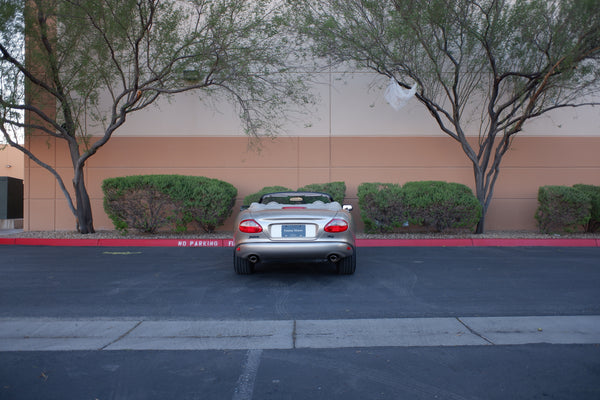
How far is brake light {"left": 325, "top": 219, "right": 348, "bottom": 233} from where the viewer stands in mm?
6414

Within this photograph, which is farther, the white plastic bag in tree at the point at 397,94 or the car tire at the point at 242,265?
the white plastic bag in tree at the point at 397,94

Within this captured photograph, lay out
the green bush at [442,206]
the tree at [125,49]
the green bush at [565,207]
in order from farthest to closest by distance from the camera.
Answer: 1. the green bush at [565,207]
2. the green bush at [442,206]
3. the tree at [125,49]

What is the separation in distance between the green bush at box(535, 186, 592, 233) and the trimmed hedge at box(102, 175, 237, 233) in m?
8.53

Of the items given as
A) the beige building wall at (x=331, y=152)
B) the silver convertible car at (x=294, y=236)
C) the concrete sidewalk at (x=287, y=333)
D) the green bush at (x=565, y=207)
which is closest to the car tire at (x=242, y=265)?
the silver convertible car at (x=294, y=236)

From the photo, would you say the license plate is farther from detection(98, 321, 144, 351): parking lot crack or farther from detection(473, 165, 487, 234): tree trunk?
detection(473, 165, 487, 234): tree trunk

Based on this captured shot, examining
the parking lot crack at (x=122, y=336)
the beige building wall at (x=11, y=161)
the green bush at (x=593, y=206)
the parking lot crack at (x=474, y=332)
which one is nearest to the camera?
the parking lot crack at (x=122, y=336)

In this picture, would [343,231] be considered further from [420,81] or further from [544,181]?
[544,181]

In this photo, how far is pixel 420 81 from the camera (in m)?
11.6

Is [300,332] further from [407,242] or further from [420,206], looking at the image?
[420,206]

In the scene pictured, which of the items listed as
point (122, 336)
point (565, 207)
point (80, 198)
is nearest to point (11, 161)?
point (80, 198)

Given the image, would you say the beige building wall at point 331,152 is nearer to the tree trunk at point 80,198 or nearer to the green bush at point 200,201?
the tree trunk at point 80,198

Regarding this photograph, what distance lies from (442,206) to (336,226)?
20.2 ft

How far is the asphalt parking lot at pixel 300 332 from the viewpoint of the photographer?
3182 mm

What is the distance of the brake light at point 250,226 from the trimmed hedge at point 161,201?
546cm
